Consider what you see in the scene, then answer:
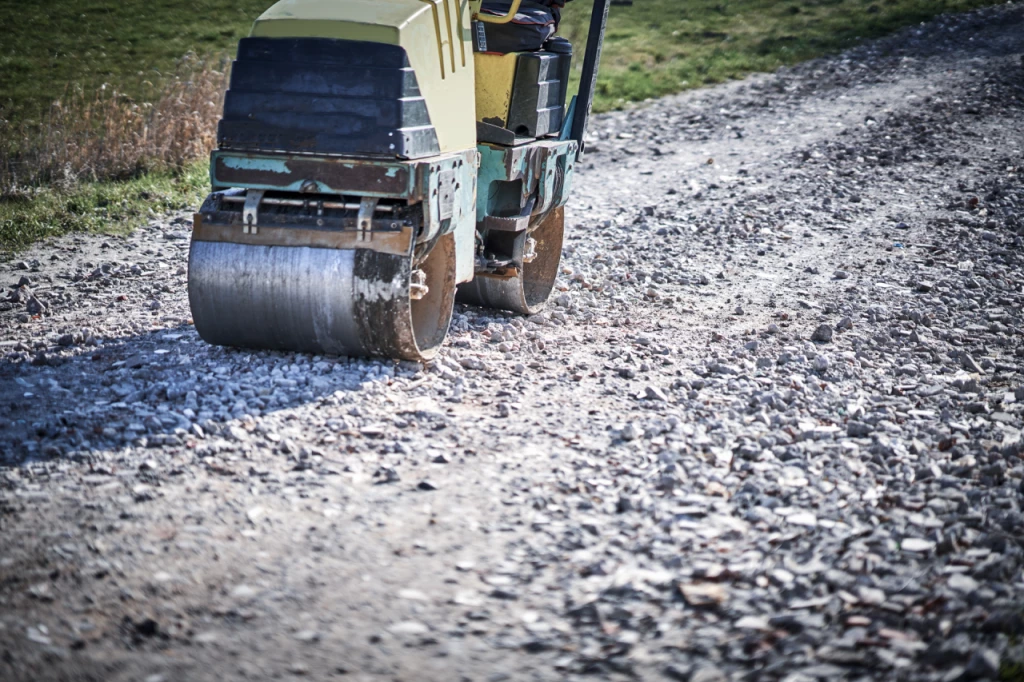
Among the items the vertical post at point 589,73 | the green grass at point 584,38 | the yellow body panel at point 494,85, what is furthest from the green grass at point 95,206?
the vertical post at point 589,73

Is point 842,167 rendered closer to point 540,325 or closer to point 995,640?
point 540,325

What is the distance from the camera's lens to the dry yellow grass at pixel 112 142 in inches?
355

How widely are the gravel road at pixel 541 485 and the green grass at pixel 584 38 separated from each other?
210 inches

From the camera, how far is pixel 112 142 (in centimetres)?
944

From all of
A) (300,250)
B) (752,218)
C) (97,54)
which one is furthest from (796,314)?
(97,54)

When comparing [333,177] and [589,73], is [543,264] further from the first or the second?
[333,177]

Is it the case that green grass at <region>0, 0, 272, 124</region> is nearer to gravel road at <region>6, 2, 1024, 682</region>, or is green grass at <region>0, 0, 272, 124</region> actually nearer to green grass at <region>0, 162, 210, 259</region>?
green grass at <region>0, 162, 210, 259</region>

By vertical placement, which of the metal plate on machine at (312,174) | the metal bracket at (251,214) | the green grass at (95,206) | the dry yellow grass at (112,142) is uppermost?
the metal plate on machine at (312,174)

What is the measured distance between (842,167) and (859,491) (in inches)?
279

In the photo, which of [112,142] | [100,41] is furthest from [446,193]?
[100,41]

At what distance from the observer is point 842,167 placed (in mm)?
10086

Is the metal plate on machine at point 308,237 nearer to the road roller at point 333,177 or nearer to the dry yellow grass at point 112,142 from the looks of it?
the road roller at point 333,177

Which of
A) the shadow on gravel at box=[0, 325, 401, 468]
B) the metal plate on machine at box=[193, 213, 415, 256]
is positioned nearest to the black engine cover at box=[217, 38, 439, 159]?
the metal plate on machine at box=[193, 213, 415, 256]

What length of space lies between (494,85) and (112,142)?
5.47 meters
